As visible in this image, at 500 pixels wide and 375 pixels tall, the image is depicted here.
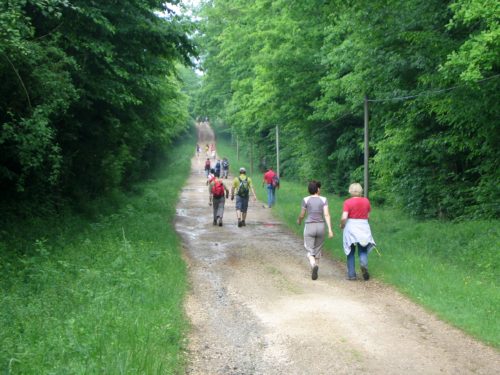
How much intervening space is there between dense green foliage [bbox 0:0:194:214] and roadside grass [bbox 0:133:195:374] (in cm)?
143

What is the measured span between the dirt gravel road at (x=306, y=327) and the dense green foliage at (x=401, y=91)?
4.39 meters

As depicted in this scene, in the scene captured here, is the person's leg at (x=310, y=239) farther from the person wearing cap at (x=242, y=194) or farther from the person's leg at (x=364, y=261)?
the person wearing cap at (x=242, y=194)

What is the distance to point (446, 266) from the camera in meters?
Result: 10.3

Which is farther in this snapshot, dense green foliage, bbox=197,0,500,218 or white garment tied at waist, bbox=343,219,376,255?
dense green foliage, bbox=197,0,500,218

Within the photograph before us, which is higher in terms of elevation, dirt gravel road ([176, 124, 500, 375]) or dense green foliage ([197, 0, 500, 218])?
dense green foliage ([197, 0, 500, 218])

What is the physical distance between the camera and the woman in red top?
387 inches

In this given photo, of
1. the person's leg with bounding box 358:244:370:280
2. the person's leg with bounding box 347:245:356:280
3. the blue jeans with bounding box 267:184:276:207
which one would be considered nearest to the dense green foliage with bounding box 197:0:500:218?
the person's leg with bounding box 358:244:370:280

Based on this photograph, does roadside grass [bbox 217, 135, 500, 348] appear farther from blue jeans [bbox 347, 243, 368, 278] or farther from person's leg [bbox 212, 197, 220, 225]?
person's leg [bbox 212, 197, 220, 225]

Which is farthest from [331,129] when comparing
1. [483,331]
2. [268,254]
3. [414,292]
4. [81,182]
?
[483,331]

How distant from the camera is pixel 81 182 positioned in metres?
17.5

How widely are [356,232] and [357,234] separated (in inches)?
1.8

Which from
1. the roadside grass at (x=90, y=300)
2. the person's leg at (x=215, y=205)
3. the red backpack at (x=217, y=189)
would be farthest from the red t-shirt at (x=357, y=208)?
the person's leg at (x=215, y=205)

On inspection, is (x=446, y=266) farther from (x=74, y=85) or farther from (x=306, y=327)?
(x=74, y=85)

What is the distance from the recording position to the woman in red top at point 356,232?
984cm
